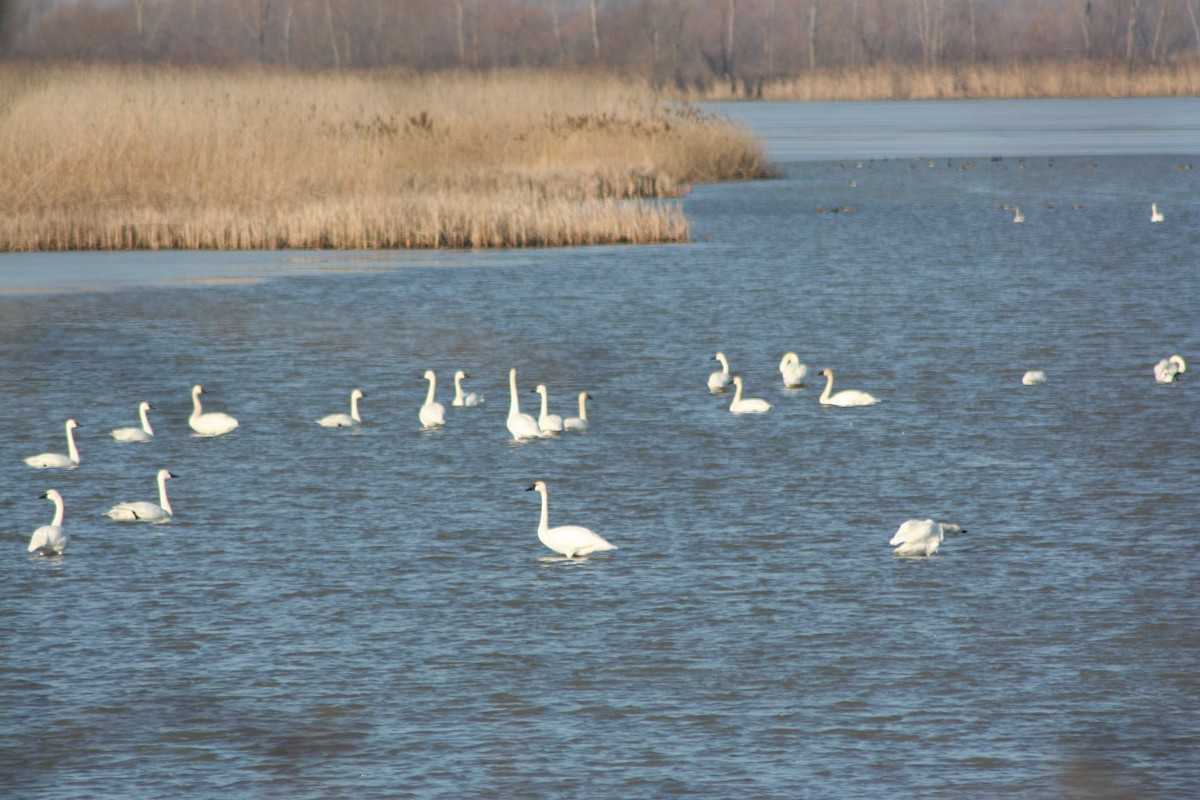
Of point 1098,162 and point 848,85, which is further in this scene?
point 848,85

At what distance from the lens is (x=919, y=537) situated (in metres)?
10.6

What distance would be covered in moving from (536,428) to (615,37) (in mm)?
89002

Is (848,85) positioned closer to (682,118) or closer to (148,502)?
(682,118)

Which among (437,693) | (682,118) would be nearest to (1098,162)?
(682,118)

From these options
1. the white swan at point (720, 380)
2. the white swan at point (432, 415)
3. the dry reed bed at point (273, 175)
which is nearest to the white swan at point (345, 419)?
the white swan at point (432, 415)

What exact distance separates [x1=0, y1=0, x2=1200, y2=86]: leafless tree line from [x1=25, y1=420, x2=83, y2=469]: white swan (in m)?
47.8

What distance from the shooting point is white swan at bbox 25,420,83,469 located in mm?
13297

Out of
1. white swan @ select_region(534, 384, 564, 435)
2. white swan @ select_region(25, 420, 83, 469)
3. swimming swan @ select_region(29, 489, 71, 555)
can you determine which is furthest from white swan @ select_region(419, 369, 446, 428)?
swimming swan @ select_region(29, 489, 71, 555)

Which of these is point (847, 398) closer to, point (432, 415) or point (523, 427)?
point (523, 427)

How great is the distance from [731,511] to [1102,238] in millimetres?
20359

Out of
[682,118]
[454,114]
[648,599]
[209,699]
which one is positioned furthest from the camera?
[682,118]

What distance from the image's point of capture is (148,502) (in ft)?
39.2

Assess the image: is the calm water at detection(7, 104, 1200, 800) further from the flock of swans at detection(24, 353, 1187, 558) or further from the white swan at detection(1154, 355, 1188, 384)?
the white swan at detection(1154, 355, 1188, 384)

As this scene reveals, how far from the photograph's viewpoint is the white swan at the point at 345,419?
15023 millimetres
